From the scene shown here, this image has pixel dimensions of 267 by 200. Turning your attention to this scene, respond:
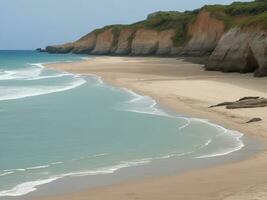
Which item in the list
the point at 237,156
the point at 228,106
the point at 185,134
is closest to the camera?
the point at 237,156

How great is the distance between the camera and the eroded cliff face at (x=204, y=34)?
7162cm

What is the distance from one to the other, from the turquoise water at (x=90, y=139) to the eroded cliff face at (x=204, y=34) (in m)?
52.5

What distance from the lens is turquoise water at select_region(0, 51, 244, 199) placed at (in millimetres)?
10055

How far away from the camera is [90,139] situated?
13266 millimetres

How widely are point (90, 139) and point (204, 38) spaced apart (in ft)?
206

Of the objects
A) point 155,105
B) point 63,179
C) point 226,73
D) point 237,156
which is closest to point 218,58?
point 226,73

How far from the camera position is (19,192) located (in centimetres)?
839

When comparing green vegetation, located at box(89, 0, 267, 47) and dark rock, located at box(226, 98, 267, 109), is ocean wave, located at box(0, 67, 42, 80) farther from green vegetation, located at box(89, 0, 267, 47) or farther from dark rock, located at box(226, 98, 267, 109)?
dark rock, located at box(226, 98, 267, 109)

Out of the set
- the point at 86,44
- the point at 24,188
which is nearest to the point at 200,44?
the point at 86,44

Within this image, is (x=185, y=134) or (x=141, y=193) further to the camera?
(x=185, y=134)

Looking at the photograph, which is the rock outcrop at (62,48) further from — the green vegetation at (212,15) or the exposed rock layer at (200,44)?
the green vegetation at (212,15)

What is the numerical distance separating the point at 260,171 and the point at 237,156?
1.66m

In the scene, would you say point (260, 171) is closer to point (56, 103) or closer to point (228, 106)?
point (228, 106)

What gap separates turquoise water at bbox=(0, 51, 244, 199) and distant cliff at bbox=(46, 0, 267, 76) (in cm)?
1520
